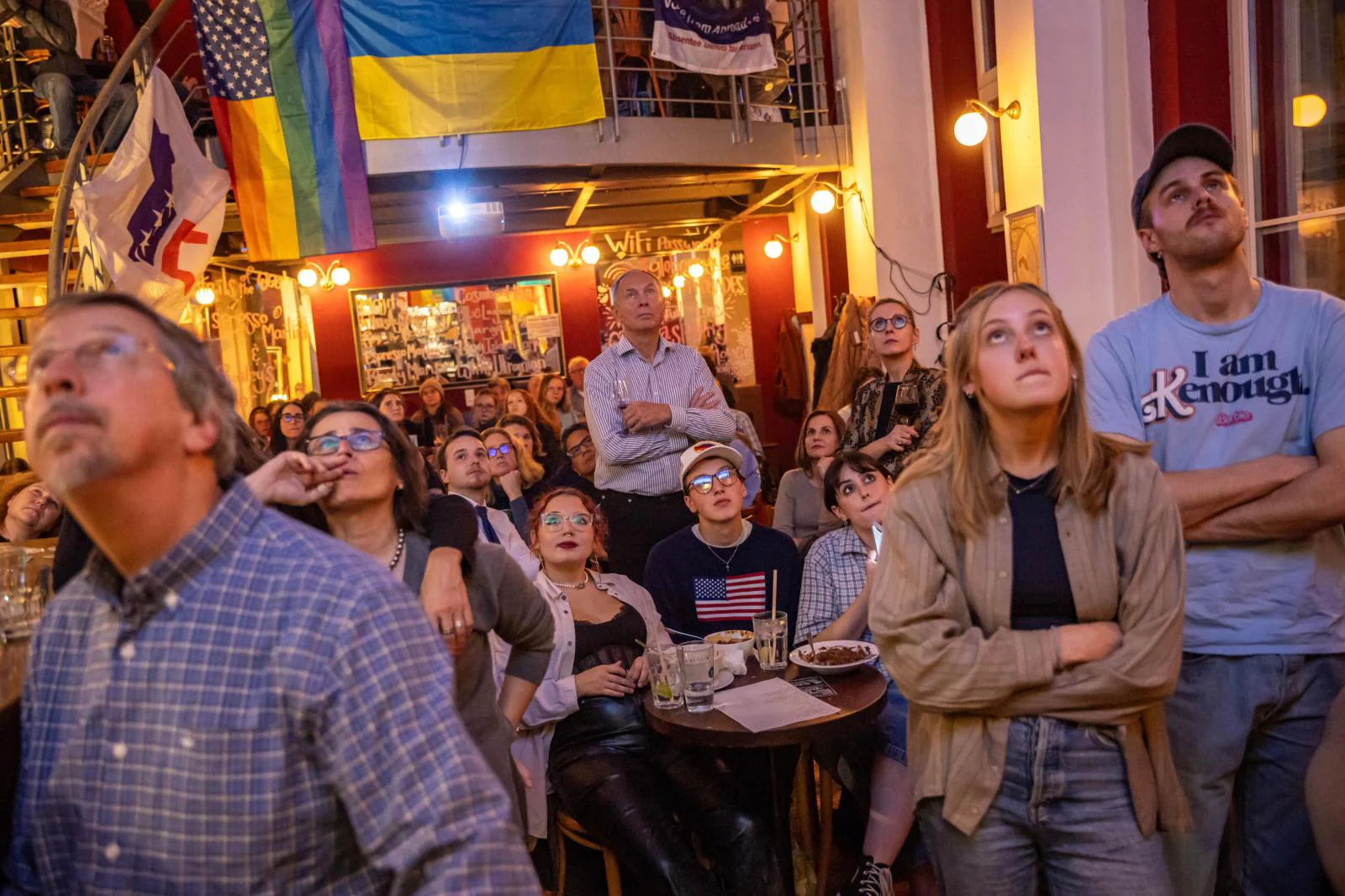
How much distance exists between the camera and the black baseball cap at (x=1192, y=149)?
220cm

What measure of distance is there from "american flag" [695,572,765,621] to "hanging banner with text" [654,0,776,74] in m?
5.40

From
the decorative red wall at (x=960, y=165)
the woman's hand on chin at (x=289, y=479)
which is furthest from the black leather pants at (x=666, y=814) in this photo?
the decorative red wall at (x=960, y=165)

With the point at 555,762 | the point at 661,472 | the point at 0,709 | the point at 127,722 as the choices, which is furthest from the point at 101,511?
the point at 661,472

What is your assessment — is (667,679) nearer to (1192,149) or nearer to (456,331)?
(1192,149)

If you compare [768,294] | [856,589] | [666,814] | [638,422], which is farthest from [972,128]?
[768,294]

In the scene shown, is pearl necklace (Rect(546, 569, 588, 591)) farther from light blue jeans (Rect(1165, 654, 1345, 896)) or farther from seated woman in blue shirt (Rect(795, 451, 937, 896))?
light blue jeans (Rect(1165, 654, 1345, 896))

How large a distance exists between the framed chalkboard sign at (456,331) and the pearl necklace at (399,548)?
11799 mm

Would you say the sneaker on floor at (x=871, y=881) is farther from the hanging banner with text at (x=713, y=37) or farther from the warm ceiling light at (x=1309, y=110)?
the hanging banner with text at (x=713, y=37)

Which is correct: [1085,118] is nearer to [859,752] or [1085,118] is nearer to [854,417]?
[854,417]

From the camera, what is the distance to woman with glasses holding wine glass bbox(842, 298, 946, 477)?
454 centimetres

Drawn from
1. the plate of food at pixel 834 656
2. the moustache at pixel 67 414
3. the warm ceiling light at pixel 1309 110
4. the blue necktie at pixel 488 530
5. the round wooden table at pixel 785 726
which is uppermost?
the warm ceiling light at pixel 1309 110

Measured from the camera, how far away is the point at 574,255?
45.6 ft

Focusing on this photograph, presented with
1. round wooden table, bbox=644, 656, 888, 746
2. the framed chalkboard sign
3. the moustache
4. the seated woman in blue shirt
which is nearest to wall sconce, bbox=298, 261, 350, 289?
the framed chalkboard sign

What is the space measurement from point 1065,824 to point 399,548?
152 cm
